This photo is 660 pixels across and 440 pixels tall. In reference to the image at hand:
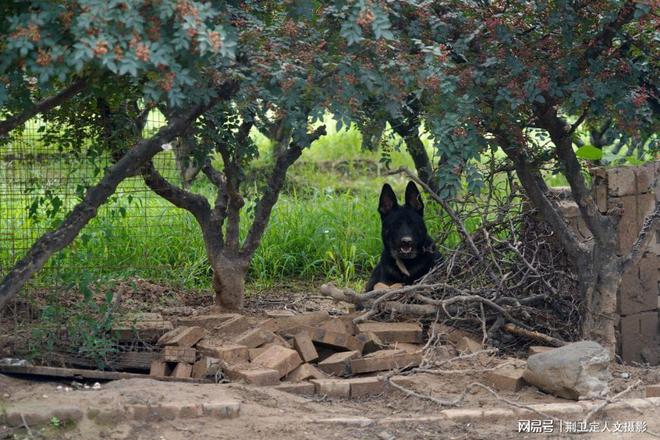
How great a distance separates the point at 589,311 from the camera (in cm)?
689

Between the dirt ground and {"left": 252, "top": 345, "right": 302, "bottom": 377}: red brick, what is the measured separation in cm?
31

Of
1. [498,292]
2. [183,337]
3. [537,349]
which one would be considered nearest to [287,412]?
[183,337]

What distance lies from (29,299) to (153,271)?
2328mm

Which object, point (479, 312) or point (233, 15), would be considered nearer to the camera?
point (233, 15)

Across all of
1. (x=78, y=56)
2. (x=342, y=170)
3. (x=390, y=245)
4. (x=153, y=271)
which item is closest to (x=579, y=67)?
(x=390, y=245)

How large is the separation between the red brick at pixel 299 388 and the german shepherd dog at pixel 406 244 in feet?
7.82

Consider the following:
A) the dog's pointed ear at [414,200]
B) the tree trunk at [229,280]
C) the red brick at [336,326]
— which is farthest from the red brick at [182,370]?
the dog's pointed ear at [414,200]

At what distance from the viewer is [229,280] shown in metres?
8.08

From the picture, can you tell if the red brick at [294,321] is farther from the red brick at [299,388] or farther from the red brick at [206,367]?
the red brick at [299,388]

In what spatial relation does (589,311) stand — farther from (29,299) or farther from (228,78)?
(29,299)

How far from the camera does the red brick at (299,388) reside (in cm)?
608

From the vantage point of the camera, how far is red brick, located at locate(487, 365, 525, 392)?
242 inches

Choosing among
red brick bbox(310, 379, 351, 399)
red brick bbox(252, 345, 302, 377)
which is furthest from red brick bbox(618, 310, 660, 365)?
red brick bbox(252, 345, 302, 377)

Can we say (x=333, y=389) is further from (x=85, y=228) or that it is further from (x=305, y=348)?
(x=85, y=228)
